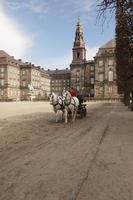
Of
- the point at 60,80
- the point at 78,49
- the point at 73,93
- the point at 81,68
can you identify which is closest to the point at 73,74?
the point at 81,68

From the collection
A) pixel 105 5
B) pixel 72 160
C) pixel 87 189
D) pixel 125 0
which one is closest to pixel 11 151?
pixel 72 160

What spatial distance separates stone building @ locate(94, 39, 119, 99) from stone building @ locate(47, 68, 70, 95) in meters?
54.1

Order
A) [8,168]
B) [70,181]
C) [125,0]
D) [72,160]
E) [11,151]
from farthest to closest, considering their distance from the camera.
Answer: [125,0] → [11,151] → [72,160] → [8,168] → [70,181]

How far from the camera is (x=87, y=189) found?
370cm

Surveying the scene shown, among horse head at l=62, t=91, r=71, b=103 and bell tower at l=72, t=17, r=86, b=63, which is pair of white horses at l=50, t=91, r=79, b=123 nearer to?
horse head at l=62, t=91, r=71, b=103

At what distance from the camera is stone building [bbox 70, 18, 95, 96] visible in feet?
340

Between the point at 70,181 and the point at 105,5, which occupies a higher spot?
the point at 105,5

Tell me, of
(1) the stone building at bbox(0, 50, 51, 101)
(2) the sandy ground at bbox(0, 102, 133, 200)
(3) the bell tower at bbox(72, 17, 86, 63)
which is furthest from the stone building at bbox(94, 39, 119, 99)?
(2) the sandy ground at bbox(0, 102, 133, 200)

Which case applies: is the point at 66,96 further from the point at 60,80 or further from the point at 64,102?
the point at 60,80

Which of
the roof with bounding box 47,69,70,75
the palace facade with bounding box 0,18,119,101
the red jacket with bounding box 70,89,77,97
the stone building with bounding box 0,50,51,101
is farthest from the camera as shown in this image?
the roof with bounding box 47,69,70,75

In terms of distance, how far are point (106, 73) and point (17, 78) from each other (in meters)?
46.7

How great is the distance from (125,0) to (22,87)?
103532mm

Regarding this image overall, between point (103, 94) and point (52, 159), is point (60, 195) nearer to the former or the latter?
point (52, 159)

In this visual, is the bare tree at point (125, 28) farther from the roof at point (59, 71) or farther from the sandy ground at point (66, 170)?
the roof at point (59, 71)
